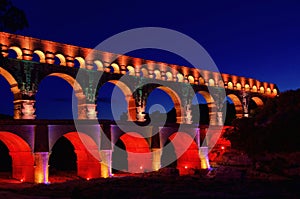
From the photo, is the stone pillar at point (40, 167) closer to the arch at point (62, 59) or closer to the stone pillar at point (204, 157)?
the arch at point (62, 59)

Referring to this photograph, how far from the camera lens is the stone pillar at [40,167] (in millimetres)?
29312

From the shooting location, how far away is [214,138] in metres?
45.1

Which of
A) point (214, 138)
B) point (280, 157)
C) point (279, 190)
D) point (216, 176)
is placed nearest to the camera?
point (279, 190)

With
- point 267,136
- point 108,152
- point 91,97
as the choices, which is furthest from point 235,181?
point 91,97

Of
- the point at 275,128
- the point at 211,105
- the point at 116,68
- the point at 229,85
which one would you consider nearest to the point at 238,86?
the point at 229,85

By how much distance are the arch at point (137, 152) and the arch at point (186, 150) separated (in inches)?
152

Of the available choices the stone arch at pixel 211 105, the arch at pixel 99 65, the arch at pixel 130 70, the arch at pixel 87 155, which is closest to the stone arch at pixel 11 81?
the arch at pixel 87 155

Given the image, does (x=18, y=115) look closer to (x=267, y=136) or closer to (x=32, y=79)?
(x=32, y=79)

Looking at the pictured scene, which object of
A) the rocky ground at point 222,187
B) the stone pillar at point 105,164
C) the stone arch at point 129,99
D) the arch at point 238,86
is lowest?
the rocky ground at point 222,187

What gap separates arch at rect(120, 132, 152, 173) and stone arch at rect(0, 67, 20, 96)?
11.0 m

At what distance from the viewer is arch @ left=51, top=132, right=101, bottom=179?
3432 centimetres

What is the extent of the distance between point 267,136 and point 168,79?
2523 cm

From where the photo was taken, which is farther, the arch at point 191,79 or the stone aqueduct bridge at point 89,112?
the arch at point 191,79

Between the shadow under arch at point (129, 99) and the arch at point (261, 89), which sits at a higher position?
the arch at point (261, 89)
